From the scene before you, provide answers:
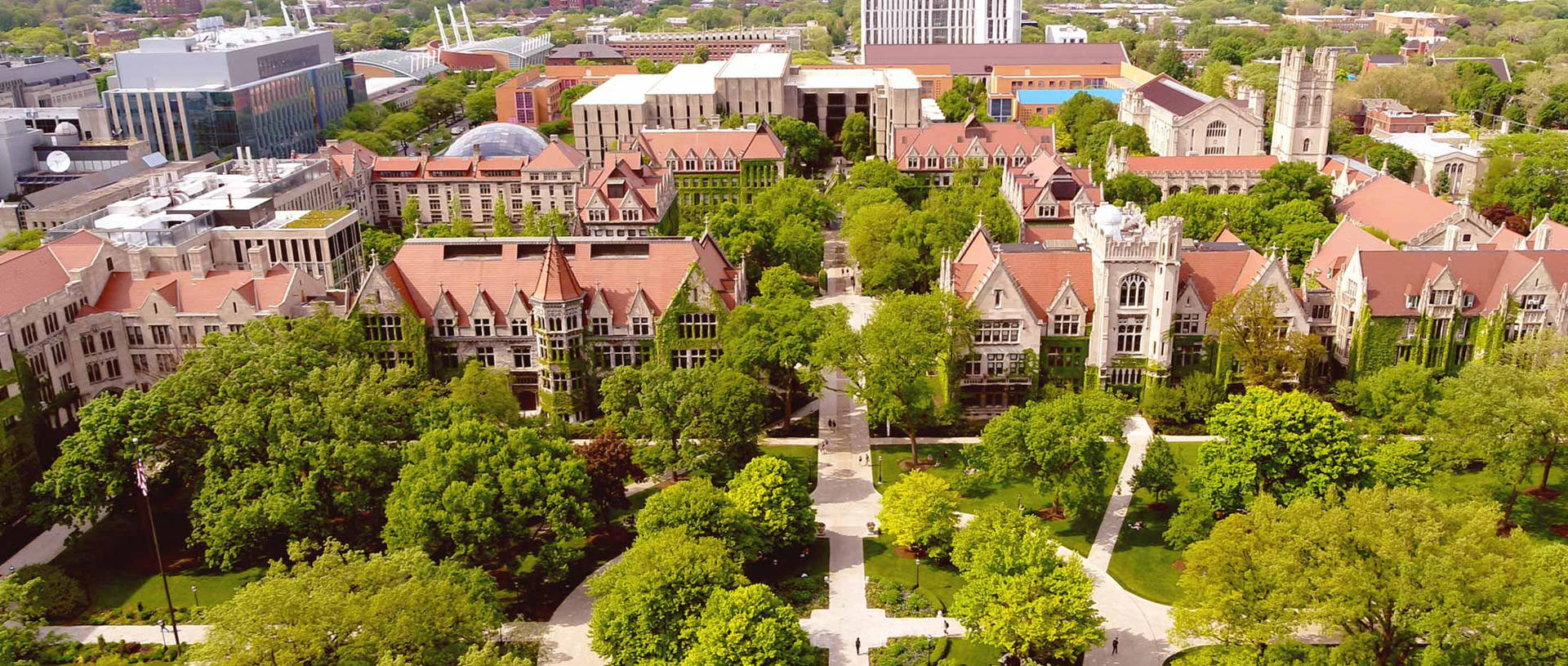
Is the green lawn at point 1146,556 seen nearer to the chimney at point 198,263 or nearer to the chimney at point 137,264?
the chimney at point 198,263

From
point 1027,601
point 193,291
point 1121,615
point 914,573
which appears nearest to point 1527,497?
point 1121,615

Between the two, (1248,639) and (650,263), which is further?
(650,263)

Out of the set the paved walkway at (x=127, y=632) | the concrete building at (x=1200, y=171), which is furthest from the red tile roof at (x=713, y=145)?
the paved walkway at (x=127, y=632)

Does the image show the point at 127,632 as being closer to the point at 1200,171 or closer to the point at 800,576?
the point at 800,576

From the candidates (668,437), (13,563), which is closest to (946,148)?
(668,437)

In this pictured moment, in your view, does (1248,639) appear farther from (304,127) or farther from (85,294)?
(304,127)
